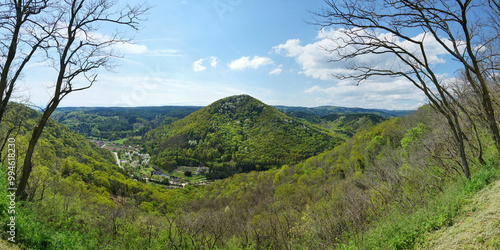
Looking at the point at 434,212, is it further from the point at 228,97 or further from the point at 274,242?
the point at 228,97

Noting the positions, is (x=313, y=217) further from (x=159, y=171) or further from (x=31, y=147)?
(x=159, y=171)

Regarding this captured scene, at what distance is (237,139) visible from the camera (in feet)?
426

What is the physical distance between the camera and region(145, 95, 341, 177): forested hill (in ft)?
368

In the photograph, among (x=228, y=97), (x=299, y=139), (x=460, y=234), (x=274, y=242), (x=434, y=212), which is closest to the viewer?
(x=460, y=234)

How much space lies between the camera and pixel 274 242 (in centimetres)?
1262

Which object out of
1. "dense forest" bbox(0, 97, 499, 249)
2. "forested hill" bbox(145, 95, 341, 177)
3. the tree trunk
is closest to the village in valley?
"forested hill" bbox(145, 95, 341, 177)

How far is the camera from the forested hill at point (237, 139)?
11212 cm

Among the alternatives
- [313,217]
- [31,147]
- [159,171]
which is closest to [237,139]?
[159,171]

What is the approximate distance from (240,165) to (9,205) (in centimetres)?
10119

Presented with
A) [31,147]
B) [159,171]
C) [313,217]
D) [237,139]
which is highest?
[31,147]

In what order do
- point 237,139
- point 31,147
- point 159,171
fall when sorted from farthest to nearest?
point 237,139, point 159,171, point 31,147

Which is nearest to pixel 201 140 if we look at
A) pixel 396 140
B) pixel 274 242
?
pixel 396 140

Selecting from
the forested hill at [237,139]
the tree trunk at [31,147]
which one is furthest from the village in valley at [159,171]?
the tree trunk at [31,147]

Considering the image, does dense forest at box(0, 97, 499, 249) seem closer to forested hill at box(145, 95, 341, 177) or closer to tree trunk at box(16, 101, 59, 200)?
tree trunk at box(16, 101, 59, 200)
